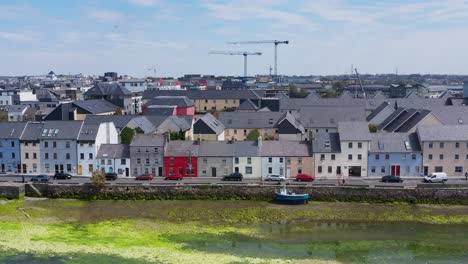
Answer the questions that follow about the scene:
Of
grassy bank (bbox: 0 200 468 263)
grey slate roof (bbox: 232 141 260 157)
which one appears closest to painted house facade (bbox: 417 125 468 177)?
grassy bank (bbox: 0 200 468 263)

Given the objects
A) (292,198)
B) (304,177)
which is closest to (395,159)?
(304,177)

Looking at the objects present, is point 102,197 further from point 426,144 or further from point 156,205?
point 426,144

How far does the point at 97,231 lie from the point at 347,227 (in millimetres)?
20167

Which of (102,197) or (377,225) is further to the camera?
(102,197)

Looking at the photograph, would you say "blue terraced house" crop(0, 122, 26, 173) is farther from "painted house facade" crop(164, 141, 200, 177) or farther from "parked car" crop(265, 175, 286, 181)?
"parked car" crop(265, 175, 286, 181)

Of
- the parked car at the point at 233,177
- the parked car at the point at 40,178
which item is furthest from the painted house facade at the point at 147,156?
the parked car at the point at 40,178

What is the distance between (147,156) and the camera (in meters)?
59.5

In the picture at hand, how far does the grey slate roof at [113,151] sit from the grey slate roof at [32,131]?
791 cm

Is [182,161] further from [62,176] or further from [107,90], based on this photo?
[107,90]

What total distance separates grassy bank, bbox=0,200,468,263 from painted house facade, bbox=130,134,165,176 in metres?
8.51

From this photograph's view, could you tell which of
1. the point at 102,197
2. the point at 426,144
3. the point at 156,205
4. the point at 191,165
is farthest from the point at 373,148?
the point at 102,197

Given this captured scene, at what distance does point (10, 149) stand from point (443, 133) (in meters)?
49.8

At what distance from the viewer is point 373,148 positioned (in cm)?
5912

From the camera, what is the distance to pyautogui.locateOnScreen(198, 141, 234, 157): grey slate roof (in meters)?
58.9
